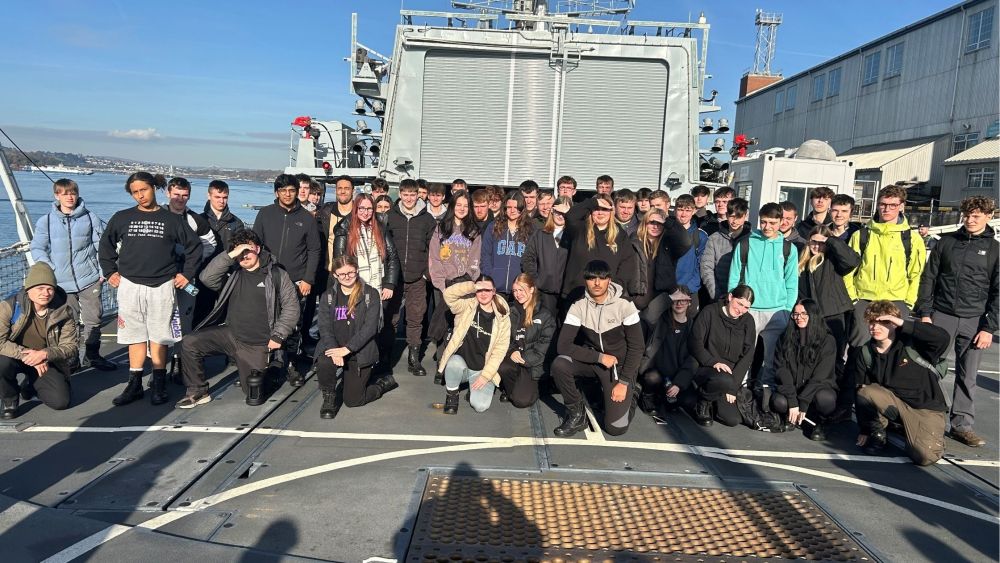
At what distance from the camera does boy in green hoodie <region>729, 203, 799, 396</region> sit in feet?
17.5

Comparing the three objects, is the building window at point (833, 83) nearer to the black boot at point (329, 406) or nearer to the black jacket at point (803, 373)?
the black jacket at point (803, 373)

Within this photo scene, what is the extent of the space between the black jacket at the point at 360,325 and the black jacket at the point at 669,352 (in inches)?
92.3

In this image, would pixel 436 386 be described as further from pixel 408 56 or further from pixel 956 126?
pixel 956 126

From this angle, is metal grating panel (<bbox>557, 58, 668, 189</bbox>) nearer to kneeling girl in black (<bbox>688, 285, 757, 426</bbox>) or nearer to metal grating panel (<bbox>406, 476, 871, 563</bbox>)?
kneeling girl in black (<bbox>688, 285, 757, 426</bbox>)

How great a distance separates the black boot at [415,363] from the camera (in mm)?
6395

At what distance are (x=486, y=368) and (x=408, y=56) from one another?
6.45 metres

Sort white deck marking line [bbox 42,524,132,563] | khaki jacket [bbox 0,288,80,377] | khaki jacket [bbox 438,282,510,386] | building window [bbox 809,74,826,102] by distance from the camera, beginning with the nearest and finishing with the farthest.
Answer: white deck marking line [bbox 42,524,132,563], khaki jacket [bbox 0,288,80,377], khaki jacket [bbox 438,282,510,386], building window [bbox 809,74,826,102]

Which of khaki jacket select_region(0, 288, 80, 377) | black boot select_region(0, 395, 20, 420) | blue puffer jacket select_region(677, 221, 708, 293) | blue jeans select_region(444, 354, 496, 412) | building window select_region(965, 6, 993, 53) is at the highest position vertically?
building window select_region(965, 6, 993, 53)

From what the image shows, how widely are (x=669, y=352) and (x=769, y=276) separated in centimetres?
106

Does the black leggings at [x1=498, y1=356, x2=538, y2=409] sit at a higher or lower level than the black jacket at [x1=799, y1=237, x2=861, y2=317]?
lower

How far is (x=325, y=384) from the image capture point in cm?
516

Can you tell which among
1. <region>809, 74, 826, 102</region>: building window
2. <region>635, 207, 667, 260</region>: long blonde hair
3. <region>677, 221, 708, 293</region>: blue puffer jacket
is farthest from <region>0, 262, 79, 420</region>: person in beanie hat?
<region>809, 74, 826, 102</region>: building window

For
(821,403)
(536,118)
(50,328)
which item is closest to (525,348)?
(821,403)

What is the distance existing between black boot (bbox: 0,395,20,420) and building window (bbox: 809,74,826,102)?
37.7m
